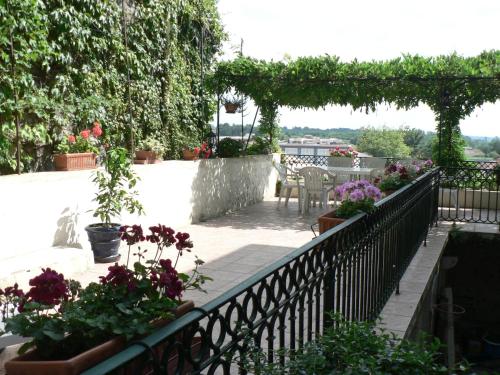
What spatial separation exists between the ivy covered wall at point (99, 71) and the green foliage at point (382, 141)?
21263 mm

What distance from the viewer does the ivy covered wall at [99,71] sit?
5816 mm

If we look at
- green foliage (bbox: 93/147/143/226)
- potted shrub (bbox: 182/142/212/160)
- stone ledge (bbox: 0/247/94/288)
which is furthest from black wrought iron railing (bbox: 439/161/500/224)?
stone ledge (bbox: 0/247/94/288)

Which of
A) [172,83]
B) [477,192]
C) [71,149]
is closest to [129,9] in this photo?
[172,83]

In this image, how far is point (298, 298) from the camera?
2344 millimetres

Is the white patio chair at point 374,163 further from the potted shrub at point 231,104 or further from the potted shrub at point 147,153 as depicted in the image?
the potted shrub at point 147,153

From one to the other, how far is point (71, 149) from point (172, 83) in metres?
2.91

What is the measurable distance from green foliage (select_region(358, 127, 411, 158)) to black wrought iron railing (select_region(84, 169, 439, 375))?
950 inches

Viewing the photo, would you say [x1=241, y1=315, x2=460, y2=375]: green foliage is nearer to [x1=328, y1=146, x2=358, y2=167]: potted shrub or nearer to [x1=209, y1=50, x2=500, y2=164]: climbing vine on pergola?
[x1=209, y1=50, x2=500, y2=164]: climbing vine on pergola

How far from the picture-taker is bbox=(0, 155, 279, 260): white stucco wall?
5.26 metres

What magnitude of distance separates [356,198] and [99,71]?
4409mm

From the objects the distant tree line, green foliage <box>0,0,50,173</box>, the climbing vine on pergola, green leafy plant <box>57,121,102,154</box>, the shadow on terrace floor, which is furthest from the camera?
the distant tree line

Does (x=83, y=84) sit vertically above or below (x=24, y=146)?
above

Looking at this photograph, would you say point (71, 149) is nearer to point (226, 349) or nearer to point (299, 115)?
point (226, 349)

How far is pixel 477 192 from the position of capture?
35.8ft
